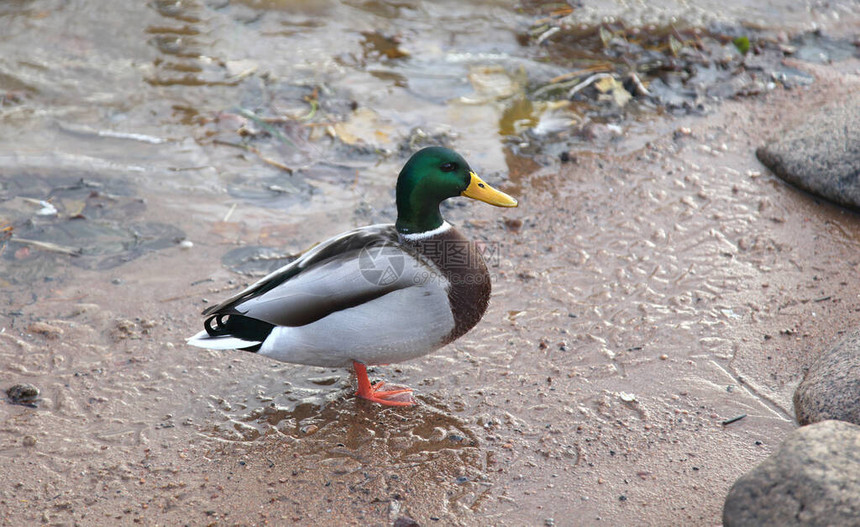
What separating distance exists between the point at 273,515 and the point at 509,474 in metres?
0.97

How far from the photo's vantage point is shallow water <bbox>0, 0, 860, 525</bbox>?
3.31 metres

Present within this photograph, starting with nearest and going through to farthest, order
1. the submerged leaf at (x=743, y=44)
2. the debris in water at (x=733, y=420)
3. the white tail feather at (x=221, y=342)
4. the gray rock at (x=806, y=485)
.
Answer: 1. the gray rock at (x=806, y=485)
2. the white tail feather at (x=221, y=342)
3. the debris in water at (x=733, y=420)
4. the submerged leaf at (x=743, y=44)

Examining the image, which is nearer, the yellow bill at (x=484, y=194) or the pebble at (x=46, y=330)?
the yellow bill at (x=484, y=194)

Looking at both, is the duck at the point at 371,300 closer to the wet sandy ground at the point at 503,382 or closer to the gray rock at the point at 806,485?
the wet sandy ground at the point at 503,382

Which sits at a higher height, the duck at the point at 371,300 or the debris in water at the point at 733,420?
the duck at the point at 371,300

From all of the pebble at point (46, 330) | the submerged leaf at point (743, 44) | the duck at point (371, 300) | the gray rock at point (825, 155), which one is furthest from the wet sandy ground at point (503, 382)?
the submerged leaf at point (743, 44)

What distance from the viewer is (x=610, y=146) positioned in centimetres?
577

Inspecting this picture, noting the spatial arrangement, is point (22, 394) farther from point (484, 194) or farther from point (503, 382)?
point (484, 194)

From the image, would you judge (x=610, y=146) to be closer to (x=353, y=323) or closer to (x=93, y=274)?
(x=353, y=323)

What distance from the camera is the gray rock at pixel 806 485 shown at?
2.59 meters

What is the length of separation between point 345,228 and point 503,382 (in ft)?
5.34

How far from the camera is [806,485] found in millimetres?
2641

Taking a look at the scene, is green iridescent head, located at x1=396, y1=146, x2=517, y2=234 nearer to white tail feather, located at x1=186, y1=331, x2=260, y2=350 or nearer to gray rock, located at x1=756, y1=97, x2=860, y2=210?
white tail feather, located at x1=186, y1=331, x2=260, y2=350

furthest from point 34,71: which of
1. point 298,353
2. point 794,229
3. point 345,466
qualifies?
point 794,229
